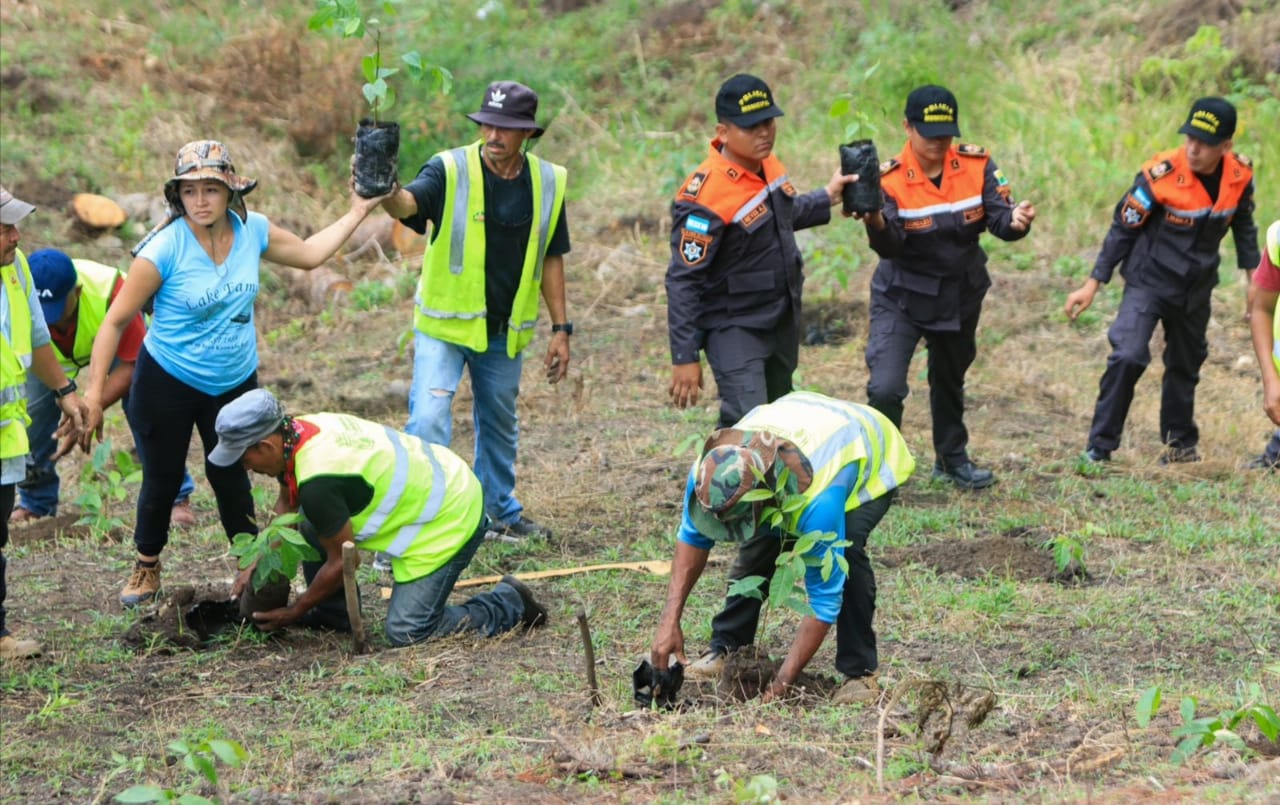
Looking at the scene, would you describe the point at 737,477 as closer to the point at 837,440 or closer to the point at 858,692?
the point at 837,440

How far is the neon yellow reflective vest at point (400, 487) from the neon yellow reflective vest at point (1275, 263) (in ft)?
10.4

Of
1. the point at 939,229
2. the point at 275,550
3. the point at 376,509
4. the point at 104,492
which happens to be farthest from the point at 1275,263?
the point at 104,492

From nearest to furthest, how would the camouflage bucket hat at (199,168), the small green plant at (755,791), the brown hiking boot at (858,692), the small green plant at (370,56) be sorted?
the small green plant at (755,791) → the brown hiking boot at (858,692) → the small green plant at (370,56) → the camouflage bucket hat at (199,168)

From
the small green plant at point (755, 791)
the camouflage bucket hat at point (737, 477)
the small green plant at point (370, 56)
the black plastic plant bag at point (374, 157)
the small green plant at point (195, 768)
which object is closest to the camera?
the small green plant at point (195, 768)

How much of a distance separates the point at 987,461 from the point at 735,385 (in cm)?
222

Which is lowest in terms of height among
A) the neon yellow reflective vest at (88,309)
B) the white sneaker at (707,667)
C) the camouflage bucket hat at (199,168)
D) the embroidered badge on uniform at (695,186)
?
the white sneaker at (707,667)

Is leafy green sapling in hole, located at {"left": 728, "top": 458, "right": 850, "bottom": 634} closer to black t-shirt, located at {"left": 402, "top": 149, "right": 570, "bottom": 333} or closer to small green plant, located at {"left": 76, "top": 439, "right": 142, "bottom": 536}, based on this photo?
black t-shirt, located at {"left": 402, "top": 149, "right": 570, "bottom": 333}

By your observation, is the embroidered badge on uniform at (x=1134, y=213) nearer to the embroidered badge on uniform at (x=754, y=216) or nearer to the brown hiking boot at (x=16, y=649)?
A: the embroidered badge on uniform at (x=754, y=216)

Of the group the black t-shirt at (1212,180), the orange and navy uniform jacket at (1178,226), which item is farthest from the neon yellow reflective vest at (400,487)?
the black t-shirt at (1212,180)

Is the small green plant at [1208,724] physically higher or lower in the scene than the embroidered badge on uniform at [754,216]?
lower

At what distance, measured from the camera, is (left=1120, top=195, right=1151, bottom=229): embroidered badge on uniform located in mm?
7543

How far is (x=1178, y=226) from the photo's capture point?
24.6 feet

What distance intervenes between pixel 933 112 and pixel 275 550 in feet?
11.7

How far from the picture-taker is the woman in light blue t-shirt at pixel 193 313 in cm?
530
